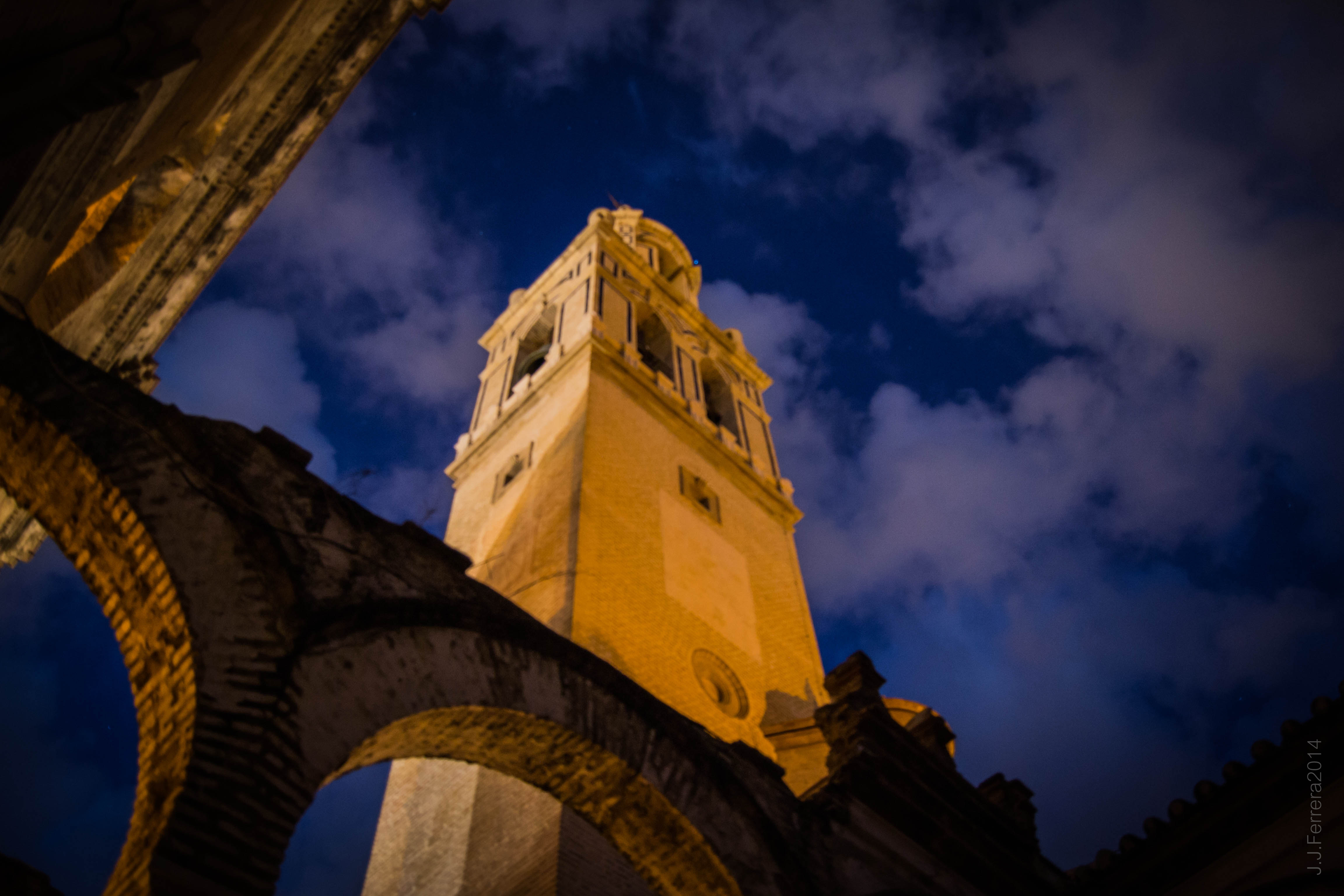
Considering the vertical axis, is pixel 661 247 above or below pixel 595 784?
above

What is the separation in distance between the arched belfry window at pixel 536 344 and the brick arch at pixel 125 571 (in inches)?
643

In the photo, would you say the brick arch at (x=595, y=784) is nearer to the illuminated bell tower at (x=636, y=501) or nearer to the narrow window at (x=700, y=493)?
the illuminated bell tower at (x=636, y=501)

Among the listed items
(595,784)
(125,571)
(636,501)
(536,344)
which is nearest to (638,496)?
(636,501)

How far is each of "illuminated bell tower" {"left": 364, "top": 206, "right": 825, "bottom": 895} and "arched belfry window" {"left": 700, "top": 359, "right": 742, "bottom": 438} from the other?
49 mm

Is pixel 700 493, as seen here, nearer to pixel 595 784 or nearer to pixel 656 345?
pixel 656 345

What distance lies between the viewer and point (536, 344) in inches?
891

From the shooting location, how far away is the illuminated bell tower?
12305 mm

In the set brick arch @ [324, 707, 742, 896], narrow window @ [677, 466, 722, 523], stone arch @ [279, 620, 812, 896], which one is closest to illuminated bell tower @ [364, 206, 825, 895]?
narrow window @ [677, 466, 722, 523]

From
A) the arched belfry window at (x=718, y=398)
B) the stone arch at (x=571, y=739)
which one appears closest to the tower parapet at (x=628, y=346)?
the arched belfry window at (x=718, y=398)

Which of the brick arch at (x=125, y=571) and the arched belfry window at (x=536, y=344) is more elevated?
the arched belfry window at (x=536, y=344)

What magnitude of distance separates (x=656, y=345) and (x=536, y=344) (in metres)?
3.00

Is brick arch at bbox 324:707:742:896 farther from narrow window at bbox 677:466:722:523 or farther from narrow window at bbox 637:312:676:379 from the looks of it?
narrow window at bbox 637:312:676:379

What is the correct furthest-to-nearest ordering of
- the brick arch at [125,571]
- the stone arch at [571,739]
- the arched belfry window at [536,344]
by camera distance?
the arched belfry window at [536,344] → the stone arch at [571,739] → the brick arch at [125,571]

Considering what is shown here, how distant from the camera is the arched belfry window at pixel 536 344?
21.4 meters
